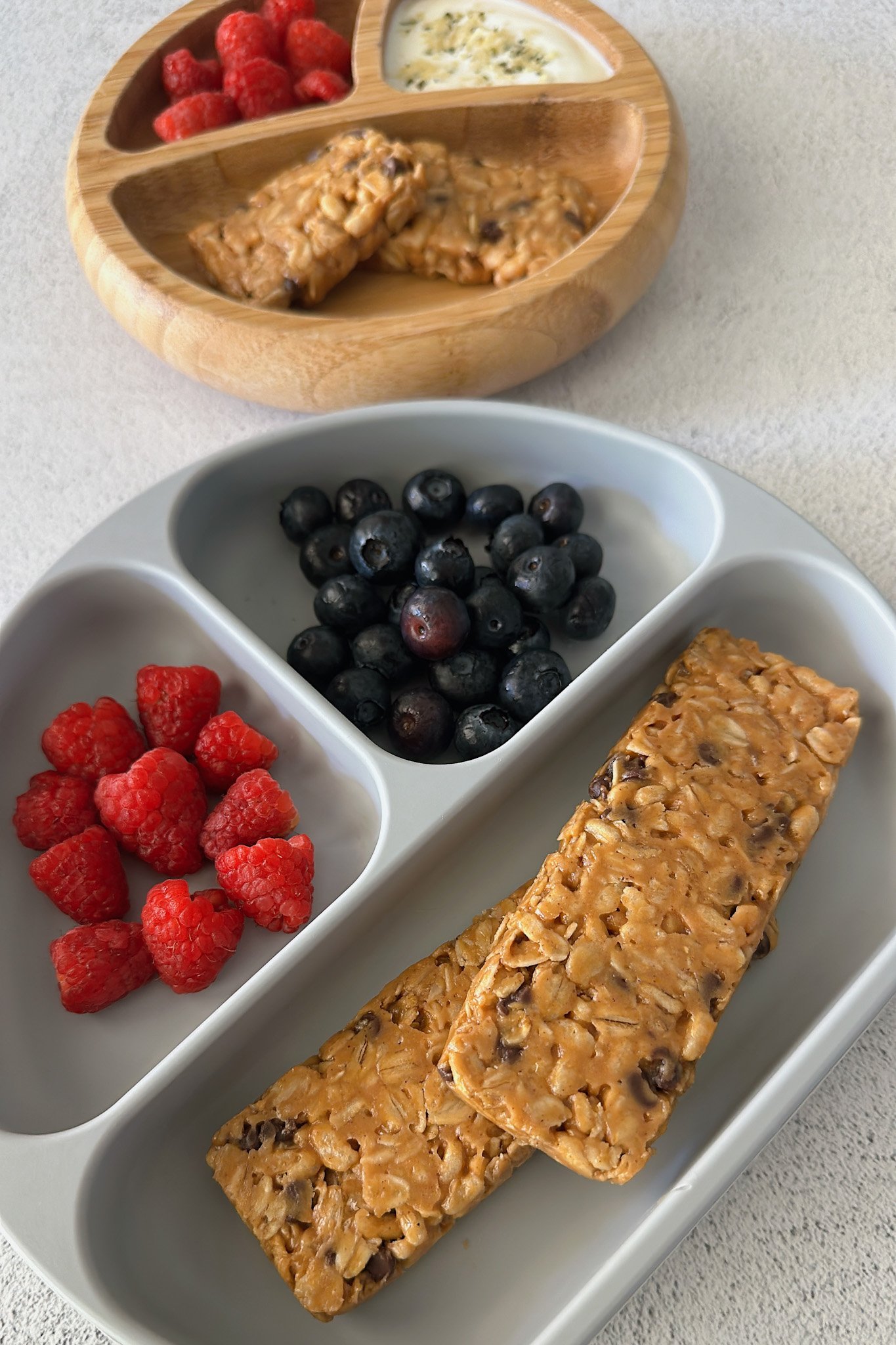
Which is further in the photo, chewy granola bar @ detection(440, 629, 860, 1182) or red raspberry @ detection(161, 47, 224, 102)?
red raspberry @ detection(161, 47, 224, 102)

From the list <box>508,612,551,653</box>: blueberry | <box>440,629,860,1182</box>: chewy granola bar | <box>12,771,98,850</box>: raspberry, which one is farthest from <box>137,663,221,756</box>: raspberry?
<box>440,629,860,1182</box>: chewy granola bar

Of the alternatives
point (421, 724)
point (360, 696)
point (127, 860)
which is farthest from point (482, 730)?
point (127, 860)

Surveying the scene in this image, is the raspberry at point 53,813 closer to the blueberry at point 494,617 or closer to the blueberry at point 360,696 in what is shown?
the blueberry at point 360,696

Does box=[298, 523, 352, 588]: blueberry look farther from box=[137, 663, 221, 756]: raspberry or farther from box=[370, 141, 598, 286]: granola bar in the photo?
box=[370, 141, 598, 286]: granola bar

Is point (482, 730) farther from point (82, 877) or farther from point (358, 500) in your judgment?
point (82, 877)

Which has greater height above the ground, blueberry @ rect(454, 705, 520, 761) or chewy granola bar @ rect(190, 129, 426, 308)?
chewy granola bar @ rect(190, 129, 426, 308)
